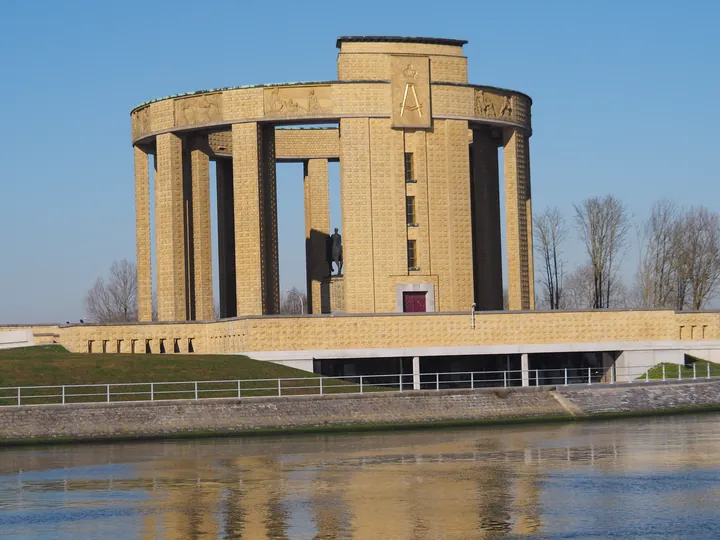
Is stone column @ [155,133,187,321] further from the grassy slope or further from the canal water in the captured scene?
the canal water

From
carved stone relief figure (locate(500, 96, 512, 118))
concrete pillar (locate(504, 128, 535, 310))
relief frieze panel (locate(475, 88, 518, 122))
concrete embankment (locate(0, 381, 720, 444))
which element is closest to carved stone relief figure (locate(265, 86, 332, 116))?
relief frieze panel (locate(475, 88, 518, 122))

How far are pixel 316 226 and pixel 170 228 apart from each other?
1470 centimetres

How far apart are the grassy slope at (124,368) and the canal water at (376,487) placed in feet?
20.1

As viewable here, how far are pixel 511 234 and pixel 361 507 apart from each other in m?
37.3

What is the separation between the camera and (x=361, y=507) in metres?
29.2

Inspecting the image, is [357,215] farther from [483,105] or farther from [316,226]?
[316,226]

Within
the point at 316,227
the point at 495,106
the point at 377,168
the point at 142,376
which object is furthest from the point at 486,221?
the point at 142,376

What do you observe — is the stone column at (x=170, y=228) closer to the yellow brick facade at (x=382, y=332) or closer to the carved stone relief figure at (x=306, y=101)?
the yellow brick facade at (x=382, y=332)

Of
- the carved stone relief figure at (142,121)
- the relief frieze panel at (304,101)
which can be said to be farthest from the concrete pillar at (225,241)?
the relief frieze panel at (304,101)

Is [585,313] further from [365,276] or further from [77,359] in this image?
[77,359]

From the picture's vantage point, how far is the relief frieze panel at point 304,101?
6084 centimetres

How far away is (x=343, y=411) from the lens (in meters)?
48.3

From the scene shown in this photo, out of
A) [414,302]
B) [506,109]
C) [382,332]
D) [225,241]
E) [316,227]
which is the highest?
Answer: [506,109]

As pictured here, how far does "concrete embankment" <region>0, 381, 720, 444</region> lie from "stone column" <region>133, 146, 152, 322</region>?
22.0 metres
